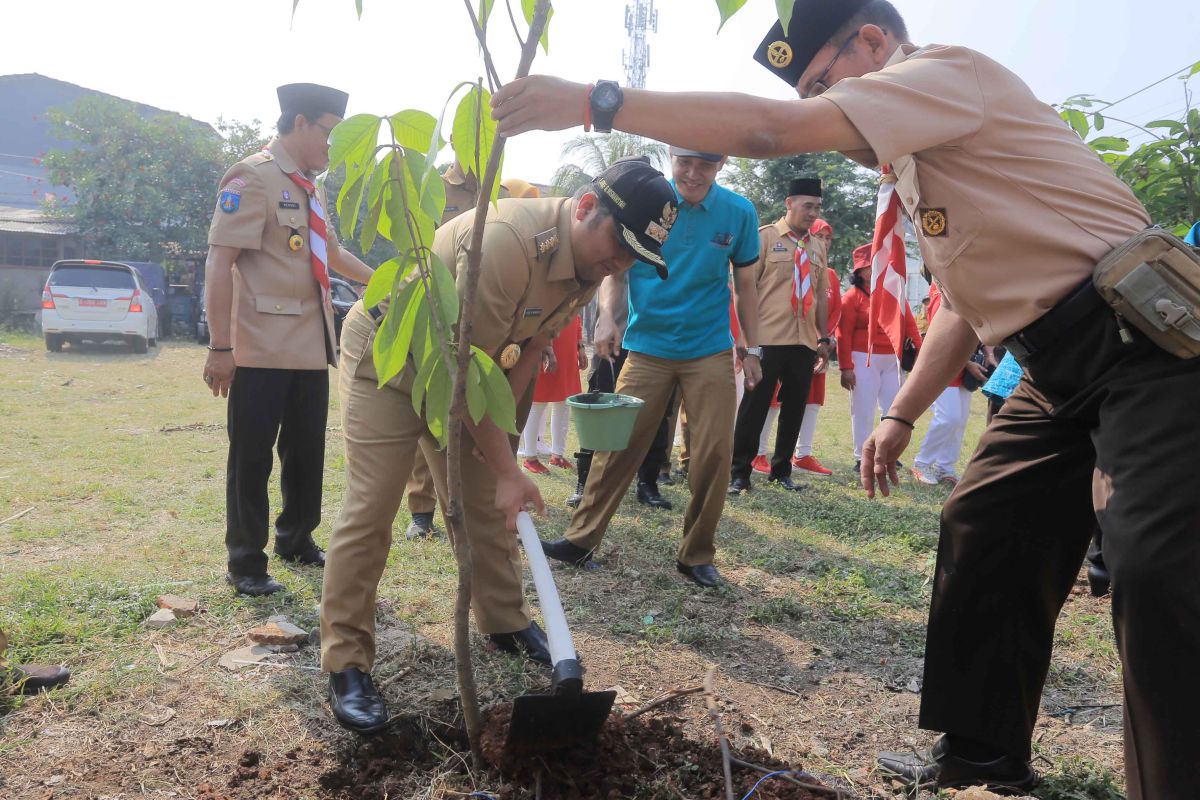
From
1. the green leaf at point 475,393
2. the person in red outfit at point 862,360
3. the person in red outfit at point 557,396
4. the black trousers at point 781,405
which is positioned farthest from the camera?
the person in red outfit at point 862,360

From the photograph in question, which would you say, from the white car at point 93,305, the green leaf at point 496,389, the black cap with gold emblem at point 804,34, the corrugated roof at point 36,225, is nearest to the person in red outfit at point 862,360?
the black cap with gold emblem at point 804,34

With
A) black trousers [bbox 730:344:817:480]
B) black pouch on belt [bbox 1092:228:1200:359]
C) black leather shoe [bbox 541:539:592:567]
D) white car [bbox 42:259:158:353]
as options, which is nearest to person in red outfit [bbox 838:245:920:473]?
black trousers [bbox 730:344:817:480]

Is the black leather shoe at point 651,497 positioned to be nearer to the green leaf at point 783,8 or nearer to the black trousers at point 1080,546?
the black trousers at point 1080,546

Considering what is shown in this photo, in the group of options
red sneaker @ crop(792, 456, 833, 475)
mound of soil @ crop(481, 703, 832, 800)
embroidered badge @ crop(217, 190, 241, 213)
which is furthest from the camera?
red sneaker @ crop(792, 456, 833, 475)

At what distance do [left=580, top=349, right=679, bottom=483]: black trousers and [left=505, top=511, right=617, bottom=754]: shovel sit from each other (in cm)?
334

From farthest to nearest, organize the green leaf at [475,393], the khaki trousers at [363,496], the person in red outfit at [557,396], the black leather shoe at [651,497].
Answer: the person in red outfit at [557,396], the black leather shoe at [651,497], the khaki trousers at [363,496], the green leaf at [475,393]

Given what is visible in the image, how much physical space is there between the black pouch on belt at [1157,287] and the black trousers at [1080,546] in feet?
0.19

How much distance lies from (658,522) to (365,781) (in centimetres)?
315

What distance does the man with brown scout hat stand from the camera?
163 centimetres

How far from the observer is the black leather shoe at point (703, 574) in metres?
3.97

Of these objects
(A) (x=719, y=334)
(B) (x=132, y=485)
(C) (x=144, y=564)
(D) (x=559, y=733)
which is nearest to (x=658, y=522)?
(A) (x=719, y=334)

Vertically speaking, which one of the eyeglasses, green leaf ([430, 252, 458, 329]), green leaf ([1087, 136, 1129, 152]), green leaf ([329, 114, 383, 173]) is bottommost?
green leaf ([430, 252, 458, 329])

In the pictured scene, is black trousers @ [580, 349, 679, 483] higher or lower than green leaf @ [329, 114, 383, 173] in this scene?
lower

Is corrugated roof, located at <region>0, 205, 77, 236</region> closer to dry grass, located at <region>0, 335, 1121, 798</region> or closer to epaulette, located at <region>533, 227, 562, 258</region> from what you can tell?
dry grass, located at <region>0, 335, 1121, 798</region>
